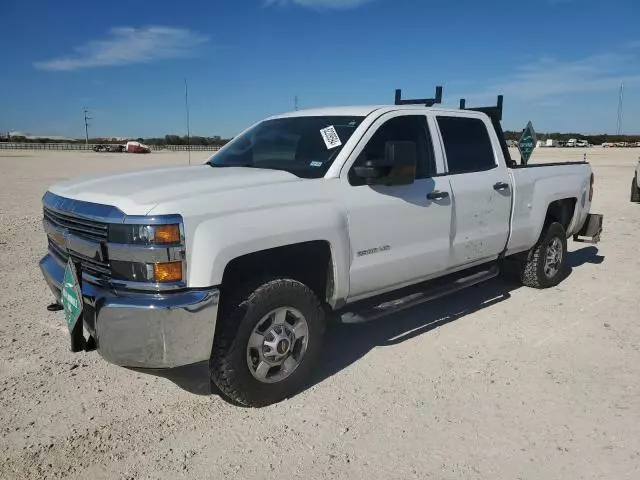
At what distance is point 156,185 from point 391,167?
1.56 meters

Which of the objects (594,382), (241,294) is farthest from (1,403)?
(594,382)

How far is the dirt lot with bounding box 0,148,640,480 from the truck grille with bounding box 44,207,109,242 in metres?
1.12

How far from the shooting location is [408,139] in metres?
4.42

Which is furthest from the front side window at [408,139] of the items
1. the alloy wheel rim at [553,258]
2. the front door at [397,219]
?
the alloy wheel rim at [553,258]

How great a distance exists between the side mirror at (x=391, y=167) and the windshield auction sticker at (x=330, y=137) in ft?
1.17

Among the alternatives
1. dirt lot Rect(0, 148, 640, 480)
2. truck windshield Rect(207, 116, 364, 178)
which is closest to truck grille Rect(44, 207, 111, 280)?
dirt lot Rect(0, 148, 640, 480)

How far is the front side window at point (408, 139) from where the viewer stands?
4.11 metres

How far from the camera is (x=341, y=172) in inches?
149

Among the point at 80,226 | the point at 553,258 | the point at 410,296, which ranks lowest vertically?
the point at 553,258

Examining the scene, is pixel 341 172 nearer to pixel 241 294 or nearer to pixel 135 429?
pixel 241 294

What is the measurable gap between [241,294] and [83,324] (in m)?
0.96

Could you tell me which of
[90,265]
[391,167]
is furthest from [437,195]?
[90,265]

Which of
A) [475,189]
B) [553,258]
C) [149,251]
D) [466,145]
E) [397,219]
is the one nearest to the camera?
[149,251]

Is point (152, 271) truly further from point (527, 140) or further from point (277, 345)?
point (527, 140)
